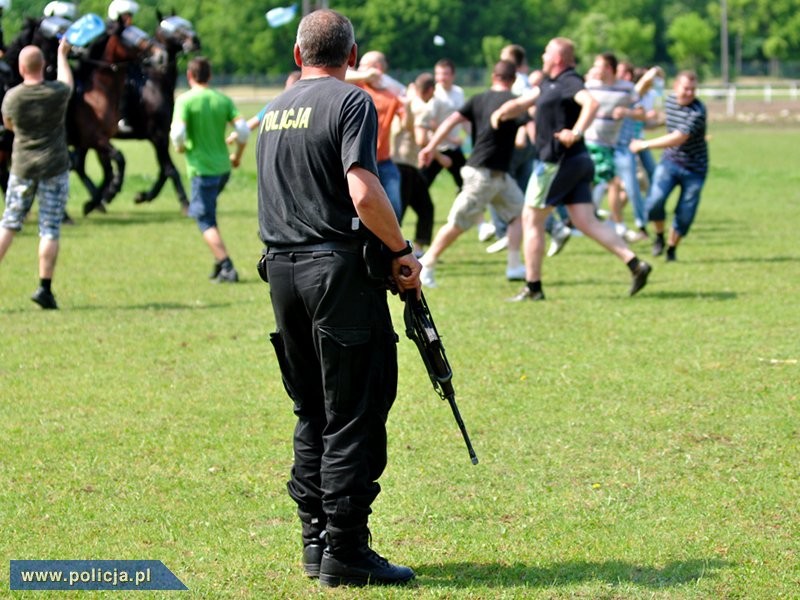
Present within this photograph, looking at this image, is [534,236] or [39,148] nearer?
[39,148]

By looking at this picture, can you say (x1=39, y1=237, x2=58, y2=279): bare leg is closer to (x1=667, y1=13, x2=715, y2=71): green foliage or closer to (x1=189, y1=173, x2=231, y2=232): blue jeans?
(x1=189, y1=173, x2=231, y2=232): blue jeans

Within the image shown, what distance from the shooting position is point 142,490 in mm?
6324

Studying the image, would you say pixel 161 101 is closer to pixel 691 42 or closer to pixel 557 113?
pixel 557 113

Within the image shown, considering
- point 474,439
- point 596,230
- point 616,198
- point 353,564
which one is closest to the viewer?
point 353,564

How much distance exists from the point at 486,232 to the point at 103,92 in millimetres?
5572

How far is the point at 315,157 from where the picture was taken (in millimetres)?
4914

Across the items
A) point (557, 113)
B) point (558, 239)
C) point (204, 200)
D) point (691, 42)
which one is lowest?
point (691, 42)

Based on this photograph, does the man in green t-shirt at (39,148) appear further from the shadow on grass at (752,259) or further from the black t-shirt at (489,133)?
the shadow on grass at (752,259)

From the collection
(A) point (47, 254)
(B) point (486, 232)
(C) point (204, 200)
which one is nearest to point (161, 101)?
(B) point (486, 232)

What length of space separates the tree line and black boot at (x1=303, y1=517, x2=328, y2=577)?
8951 centimetres

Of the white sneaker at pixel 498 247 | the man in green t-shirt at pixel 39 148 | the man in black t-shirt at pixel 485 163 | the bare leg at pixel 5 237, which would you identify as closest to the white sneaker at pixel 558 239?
the white sneaker at pixel 498 247

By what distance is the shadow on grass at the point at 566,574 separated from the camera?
509cm

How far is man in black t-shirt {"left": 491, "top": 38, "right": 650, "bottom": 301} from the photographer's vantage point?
11391 mm

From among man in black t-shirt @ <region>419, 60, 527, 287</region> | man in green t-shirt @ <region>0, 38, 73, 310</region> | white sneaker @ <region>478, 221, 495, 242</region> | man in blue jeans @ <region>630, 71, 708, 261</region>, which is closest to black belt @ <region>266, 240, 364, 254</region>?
man in green t-shirt @ <region>0, 38, 73, 310</region>
